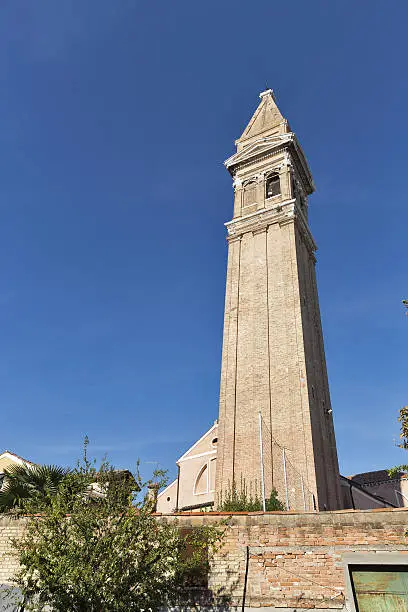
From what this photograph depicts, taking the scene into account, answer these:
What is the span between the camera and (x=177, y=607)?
1012 cm

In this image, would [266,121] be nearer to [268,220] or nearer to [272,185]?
[272,185]

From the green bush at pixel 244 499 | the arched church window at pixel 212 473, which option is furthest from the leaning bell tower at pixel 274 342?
the arched church window at pixel 212 473

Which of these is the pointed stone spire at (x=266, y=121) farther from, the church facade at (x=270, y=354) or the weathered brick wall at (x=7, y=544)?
the weathered brick wall at (x=7, y=544)

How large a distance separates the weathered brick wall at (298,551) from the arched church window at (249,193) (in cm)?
2453

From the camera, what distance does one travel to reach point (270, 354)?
24438 mm

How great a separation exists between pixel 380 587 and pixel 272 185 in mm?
27231

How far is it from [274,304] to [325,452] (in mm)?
8452

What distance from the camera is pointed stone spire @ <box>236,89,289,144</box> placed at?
34.2 m

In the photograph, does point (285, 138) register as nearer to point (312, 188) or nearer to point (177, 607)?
point (312, 188)

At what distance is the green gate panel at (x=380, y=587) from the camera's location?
372 inches

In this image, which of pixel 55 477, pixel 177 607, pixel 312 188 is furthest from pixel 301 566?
pixel 312 188

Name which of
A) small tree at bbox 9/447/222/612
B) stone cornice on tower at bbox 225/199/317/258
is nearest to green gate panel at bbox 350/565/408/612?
small tree at bbox 9/447/222/612

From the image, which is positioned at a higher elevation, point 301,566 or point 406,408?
point 406,408

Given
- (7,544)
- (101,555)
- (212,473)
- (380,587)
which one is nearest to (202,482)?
(212,473)
